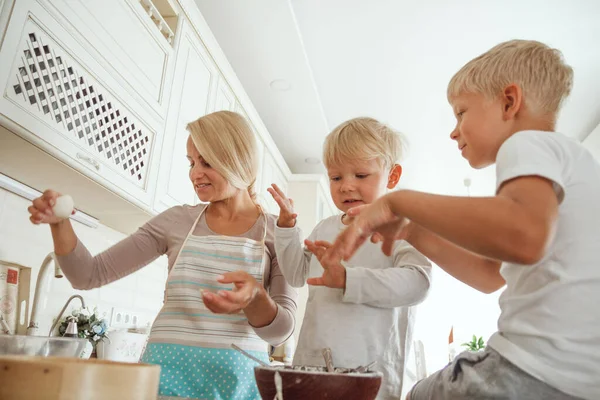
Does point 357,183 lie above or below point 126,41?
below

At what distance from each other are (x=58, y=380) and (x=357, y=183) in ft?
2.64

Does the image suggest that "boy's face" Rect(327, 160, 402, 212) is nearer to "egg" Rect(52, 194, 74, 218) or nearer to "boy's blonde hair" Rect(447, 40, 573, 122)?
"boy's blonde hair" Rect(447, 40, 573, 122)

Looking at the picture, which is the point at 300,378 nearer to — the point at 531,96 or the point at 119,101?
the point at 531,96

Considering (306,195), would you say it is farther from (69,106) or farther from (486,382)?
(486,382)

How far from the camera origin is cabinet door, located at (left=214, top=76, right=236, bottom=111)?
2396mm

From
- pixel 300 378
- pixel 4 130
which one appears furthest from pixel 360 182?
pixel 4 130

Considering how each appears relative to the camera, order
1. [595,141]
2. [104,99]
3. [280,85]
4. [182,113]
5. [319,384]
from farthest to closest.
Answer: [595,141]
[280,85]
[182,113]
[104,99]
[319,384]

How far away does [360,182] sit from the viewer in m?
1.07

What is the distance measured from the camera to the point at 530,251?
494mm

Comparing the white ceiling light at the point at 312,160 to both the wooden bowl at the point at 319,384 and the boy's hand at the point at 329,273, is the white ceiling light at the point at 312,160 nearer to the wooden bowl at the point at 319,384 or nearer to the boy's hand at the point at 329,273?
the boy's hand at the point at 329,273

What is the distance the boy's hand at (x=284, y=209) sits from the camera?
945 millimetres

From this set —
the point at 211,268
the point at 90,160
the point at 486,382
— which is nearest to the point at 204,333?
the point at 211,268

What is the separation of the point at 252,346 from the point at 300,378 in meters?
0.46

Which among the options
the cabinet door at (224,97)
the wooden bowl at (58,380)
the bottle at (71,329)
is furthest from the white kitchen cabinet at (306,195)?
the wooden bowl at (58,380)
